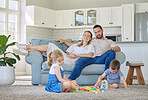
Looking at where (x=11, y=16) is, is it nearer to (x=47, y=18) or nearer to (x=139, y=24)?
(x=47, y=18)

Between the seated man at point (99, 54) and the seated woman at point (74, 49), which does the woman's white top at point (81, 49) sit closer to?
the seated woman at point (74, 49)

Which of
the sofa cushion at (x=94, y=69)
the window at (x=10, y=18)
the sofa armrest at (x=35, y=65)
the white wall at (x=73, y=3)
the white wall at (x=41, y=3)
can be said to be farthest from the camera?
the white wall at (x=73, y=3)

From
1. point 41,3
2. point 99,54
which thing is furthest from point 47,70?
point 41,3

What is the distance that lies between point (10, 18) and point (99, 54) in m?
4.42

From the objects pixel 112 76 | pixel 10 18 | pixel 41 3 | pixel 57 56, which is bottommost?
pixel 112 76

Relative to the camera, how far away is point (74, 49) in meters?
4.54

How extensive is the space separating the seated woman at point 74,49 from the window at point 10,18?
358 centimetres

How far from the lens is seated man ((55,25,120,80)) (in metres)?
3.97

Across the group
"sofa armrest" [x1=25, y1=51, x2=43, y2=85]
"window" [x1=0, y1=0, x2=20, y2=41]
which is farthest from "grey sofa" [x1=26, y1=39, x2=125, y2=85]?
"window" [x1=0, y1=0, x2=20, y2=41]

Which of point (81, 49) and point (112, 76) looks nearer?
point (112, 76)

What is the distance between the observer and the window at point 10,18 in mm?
7799

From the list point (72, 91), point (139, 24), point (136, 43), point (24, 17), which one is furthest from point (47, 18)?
point (72, 91)

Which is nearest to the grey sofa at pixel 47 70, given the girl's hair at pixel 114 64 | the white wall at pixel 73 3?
the girl's hair at pixel 114 64

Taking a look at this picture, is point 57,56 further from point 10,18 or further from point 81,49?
point 10,18
